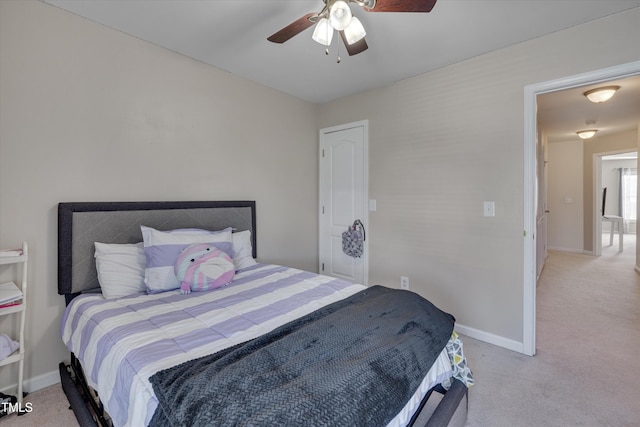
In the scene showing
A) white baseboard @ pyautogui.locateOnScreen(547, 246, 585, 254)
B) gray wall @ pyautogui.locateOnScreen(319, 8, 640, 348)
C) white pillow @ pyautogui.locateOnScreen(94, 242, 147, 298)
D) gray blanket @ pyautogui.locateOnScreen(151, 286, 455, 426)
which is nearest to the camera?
gray blanket @ pyautogui.locateOnScreen(151, 286, 455, 426)

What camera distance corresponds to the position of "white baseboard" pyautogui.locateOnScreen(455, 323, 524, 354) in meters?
2.40

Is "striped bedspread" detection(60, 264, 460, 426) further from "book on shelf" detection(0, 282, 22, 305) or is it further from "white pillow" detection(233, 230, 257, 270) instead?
"white pillow" detection(233, 230, 257, 270)

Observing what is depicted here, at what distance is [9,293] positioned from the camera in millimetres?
1646

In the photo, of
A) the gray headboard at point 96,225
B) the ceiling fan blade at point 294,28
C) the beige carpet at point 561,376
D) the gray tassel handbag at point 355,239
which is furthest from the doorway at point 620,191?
the gray headboard at point 96,225

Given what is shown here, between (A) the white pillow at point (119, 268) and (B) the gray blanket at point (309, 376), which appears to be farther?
(A) the white pillow at point (119, 268)

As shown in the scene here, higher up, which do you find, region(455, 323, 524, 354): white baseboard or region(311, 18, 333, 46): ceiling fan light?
region(311, 18, 333, 46): ceiling fan light

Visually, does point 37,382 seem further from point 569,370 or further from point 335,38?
point 569,370

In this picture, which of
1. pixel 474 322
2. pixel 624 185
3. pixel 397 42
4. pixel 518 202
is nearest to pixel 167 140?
pixel 397 42

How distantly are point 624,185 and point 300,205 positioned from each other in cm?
1054

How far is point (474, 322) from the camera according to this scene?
2648 millimetres

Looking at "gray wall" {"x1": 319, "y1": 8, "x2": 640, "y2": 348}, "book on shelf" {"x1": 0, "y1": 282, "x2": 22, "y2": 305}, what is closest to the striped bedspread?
"book on shelf" {"x1": 0, "y1": 282, "x2": 22, "y2": 305}

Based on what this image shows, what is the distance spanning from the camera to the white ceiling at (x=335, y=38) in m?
1.90

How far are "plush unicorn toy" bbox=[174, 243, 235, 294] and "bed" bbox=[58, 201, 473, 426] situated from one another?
14 mm

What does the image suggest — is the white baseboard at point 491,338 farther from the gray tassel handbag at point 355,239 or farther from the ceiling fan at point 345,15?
the ceiling fan at point 345,15
